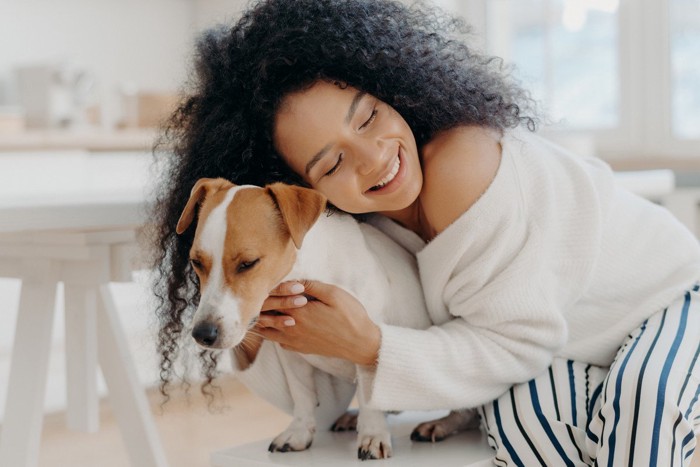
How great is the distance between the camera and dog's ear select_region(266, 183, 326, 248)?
1.13m

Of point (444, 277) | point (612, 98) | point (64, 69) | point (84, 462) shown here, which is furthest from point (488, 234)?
point (64, 69)

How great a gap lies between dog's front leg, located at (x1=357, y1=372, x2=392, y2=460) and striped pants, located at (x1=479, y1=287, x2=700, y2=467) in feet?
0.49

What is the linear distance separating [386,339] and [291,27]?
0.46 m

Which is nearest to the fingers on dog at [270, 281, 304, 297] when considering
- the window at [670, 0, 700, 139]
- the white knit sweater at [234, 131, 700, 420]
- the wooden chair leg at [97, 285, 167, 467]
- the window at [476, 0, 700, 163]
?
the white knit sweater at [234, 131, 700, 420]

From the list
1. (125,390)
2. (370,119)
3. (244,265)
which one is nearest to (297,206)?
(244,265)

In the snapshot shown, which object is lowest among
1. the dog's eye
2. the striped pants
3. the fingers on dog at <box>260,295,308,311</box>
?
the striped pants

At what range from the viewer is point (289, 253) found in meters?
1.18

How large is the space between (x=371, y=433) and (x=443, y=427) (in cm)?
13

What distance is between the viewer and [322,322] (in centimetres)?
122

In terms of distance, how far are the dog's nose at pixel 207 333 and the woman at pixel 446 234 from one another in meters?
0.15

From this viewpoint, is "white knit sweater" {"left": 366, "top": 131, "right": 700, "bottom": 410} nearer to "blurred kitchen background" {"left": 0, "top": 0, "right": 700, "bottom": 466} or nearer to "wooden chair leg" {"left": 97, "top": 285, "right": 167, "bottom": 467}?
"wooden chair leg" {"left": 97, "top": 285, "right": 167, "bottom": 467}

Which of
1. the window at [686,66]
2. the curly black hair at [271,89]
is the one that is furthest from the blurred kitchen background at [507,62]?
the curly black hair at [271,89]

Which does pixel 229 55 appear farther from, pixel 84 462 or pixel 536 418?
pixel 84 462

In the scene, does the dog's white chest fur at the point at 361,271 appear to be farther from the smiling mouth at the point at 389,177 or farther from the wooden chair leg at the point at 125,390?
the wooden chair leg at the point at 125,390
